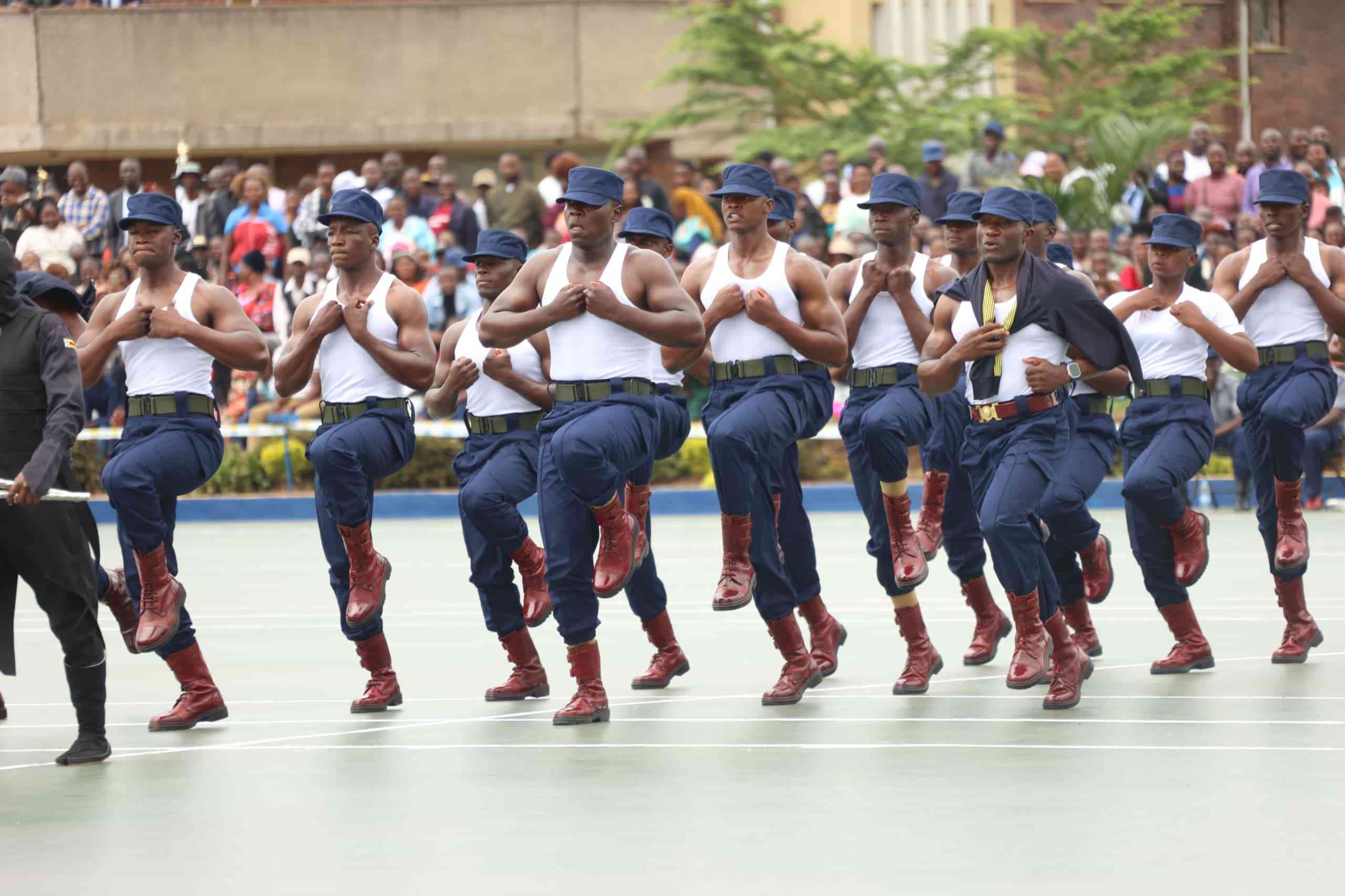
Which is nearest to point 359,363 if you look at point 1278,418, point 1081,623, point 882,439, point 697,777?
point 882,439

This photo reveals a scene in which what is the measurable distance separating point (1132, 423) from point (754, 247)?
2.22m

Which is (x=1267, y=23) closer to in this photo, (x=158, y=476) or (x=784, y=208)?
(x=784, y=208)

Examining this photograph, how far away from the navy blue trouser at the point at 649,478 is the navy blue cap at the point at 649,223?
126cm

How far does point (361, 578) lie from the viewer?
34.1 ft

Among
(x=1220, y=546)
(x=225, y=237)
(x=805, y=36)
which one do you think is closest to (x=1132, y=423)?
(x=1220, y=546)

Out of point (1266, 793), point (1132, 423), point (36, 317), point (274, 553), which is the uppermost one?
point (36, 317)

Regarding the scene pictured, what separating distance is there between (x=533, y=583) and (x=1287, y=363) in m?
4.11

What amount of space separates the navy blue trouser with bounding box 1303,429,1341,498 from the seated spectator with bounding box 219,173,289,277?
447 inches

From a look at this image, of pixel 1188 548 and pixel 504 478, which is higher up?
pixel 504 478

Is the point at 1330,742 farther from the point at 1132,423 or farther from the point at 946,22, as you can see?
the point at 946,22

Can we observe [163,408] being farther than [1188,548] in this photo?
No

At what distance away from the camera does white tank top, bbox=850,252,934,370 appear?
11.6m

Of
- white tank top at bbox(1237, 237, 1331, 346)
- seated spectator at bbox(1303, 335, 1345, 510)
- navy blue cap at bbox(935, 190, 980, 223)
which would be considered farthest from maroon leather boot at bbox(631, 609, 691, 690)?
seated spectator at bbox(1303, 335, 1345, 510)

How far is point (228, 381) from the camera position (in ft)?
83.8
